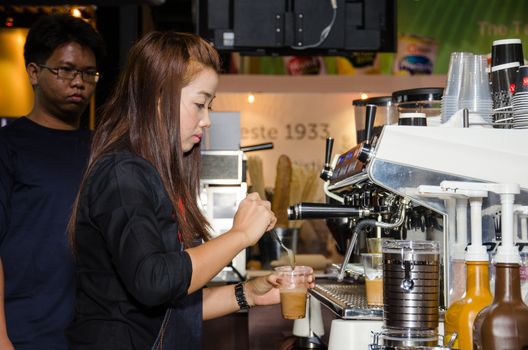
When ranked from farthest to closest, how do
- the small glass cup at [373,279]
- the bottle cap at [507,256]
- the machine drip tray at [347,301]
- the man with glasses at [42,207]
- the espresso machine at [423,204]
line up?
the man with glasses at [42,207], the small glass cup at [373,279], the machine drip tray at [347,301], the espresso machine at [423,204], the bottle cap at [507,256]

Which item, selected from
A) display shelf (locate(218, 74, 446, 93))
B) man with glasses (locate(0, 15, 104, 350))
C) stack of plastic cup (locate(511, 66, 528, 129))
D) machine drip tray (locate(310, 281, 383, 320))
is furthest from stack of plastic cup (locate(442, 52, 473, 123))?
display shelf (locate(218, 74, 446, 93))

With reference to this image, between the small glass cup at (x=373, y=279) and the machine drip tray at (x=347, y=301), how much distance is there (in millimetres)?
28

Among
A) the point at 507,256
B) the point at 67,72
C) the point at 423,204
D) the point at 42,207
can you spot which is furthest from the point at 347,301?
the point at 67,72

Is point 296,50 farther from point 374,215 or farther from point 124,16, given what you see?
point 374,215

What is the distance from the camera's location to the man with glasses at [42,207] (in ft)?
8.84

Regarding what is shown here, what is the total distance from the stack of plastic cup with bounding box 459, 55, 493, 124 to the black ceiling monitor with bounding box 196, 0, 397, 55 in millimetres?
2580

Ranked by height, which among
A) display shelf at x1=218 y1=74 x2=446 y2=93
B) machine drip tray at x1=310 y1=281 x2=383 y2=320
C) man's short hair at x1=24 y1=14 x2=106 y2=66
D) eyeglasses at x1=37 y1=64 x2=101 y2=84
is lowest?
machine drip tray at x1=310 y1=281 x2=383 y2=320

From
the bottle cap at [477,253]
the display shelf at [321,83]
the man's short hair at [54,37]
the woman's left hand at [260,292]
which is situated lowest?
the woman's left hand at [260,292]

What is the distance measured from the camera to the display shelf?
7.05 m

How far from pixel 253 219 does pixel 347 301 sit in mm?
466

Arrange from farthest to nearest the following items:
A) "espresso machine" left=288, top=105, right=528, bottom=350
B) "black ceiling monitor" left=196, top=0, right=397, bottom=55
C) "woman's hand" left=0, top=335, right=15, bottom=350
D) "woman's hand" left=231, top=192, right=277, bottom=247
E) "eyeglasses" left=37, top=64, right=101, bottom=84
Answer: "black ceiling monitor" left=196, top=0, right=397, bottom=55 → "eyeglasses" left=37, top=64, right=101, bottom=84 → "woman's hand" left=0, top=335, right=15, bottom=350 → "woman's hand" left=231, top=192, right=277, bottom=247 → "espresso machine" left=288, top=105, right=528, bottom=350

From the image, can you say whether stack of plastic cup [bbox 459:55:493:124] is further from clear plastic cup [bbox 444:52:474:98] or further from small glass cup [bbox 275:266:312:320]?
small glass cup [bbox 275:266:312:320]

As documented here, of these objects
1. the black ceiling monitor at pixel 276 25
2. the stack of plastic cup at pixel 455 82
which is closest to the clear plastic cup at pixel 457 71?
the stack of plastic cup at pixel 455 82

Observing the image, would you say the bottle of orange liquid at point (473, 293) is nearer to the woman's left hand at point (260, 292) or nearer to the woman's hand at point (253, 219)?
the woman's hand at point (253, 219)
